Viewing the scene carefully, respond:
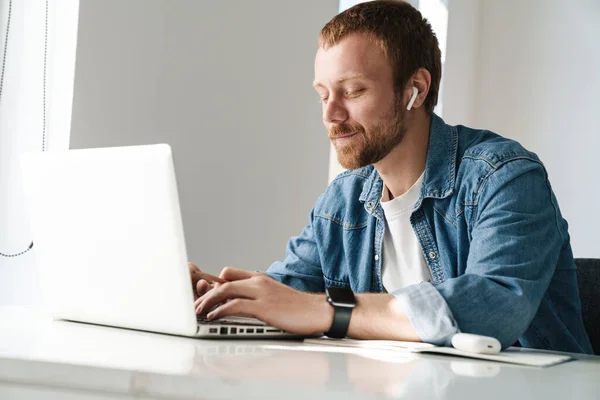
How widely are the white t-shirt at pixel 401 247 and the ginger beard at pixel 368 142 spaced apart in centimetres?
10

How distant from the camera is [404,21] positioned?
5.69 feet

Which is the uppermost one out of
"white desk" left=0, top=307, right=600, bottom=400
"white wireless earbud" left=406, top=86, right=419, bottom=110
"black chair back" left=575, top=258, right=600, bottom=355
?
"white wireless earbud" left=406, top=86, right=419, bottom=110

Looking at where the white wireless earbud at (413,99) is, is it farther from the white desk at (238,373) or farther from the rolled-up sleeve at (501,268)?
the white desk at (238,373)

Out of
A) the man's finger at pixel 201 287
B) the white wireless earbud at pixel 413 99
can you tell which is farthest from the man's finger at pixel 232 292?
the white wireless earbud at pixel 413 99

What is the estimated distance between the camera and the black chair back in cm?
158

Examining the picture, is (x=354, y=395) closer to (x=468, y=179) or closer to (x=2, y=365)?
(x=2, y=365)

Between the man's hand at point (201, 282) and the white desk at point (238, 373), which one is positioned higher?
the white desk at point (238, 373)

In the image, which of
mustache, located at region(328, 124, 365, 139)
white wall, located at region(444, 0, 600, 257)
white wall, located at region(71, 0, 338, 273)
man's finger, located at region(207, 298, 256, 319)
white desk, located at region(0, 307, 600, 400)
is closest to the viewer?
white desk, located at region(0, 307, 600, 400)

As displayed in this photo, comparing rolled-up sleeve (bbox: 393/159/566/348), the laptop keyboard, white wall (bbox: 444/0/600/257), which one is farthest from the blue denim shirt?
white wall (bbox: 444/0/600/257)

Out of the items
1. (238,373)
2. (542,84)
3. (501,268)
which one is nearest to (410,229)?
Answer: (501,268)

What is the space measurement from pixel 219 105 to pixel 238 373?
1.95m

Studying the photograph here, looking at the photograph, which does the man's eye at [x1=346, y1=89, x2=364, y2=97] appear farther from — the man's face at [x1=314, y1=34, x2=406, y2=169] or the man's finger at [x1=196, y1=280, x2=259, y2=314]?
the man's finger at [x1=196, y1=280, x2=259, y2=314]

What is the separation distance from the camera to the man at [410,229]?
1.14 metres

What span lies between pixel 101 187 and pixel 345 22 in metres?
0.81
